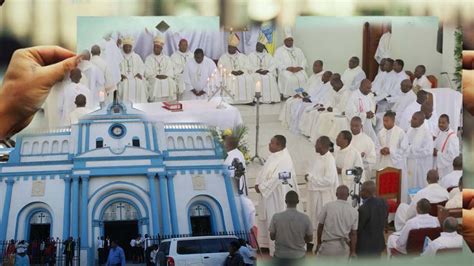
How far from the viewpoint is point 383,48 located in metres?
6.82

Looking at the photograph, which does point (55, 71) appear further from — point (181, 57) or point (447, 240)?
Result: point (447, 240)

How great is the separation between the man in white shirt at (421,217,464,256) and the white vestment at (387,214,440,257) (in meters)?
0.08

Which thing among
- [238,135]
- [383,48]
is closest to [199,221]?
[238,135]

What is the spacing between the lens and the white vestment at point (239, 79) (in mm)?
6426

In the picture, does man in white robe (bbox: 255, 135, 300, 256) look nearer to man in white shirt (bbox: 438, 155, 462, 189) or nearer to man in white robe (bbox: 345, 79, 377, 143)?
man in white robe (bbox: 345, 79, 377, 143)

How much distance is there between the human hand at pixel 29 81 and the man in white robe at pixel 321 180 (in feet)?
5.60

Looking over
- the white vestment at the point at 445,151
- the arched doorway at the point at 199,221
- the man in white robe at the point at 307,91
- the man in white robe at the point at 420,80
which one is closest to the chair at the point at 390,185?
the white vestment at the point at 445,151

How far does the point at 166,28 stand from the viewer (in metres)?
6.36

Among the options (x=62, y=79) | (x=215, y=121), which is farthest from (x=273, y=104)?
(x=62, y=79)

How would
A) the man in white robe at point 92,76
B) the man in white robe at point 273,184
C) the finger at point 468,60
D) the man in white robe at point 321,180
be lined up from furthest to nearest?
the finger at point 468,60 → the man in white robe at point 321,180 → the man in white robe at point 273,184 → the man in white robe at point 92,76

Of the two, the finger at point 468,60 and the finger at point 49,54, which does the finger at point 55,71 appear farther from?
the finger at point 468,60

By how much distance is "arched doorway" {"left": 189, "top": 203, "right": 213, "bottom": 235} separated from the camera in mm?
6293

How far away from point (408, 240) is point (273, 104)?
4.60 feet

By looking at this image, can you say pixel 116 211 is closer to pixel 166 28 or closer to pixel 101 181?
pixel 101 181
